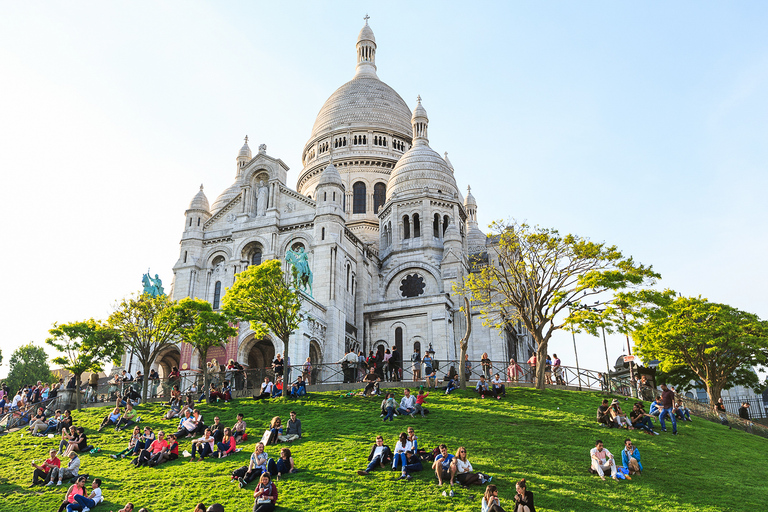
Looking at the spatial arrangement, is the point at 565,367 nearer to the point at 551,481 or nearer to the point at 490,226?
the point at 490,226

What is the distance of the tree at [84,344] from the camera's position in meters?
28.8

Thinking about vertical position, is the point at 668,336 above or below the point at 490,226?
below

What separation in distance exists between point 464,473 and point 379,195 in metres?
46.4

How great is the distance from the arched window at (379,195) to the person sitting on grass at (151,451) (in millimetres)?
41809

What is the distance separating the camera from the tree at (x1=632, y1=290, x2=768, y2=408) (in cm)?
3441

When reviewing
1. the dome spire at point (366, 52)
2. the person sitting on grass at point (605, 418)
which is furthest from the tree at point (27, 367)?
the person sitting on grass at point (605, 418)

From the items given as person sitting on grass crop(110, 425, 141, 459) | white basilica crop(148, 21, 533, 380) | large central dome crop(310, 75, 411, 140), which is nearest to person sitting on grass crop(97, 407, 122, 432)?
person sitting on grass crop(110, 425, 141, 459)

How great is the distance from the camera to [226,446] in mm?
18266

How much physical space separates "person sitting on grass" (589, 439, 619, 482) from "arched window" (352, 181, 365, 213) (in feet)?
147

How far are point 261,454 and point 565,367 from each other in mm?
16636

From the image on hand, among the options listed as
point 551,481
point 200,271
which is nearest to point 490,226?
point 551,481

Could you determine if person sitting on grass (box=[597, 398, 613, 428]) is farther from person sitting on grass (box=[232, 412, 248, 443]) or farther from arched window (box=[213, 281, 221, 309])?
arched window (box=[213, 281, 221, 309])

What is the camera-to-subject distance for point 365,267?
45.9 m

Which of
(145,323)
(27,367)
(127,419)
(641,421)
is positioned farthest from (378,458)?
(27,367)
